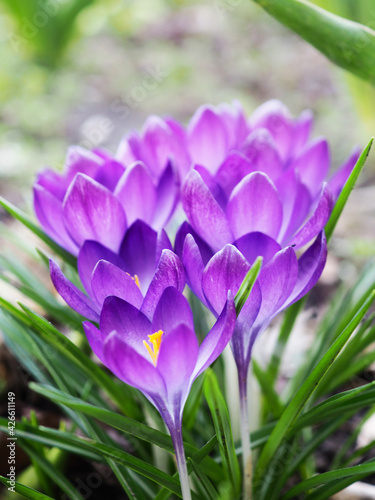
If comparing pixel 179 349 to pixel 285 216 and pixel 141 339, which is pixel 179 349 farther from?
pixel 285 216

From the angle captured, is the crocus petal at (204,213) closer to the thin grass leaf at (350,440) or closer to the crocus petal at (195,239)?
the crocus petal at (195,239)

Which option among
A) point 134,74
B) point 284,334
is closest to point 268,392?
Result: point 284,334

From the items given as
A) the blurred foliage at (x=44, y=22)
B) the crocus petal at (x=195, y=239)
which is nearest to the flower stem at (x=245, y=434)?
the crocus petal at (x=195, y=239)

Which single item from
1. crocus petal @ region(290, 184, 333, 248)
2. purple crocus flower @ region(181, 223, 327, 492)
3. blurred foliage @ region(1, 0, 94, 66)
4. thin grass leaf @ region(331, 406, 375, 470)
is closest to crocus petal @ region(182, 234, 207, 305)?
purple crocus flower @ region(181, 223, 327, 492)

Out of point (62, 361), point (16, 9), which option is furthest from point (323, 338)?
point (16, 9)

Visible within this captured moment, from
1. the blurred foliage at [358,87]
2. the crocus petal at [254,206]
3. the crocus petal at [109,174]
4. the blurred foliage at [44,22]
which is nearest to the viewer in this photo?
the crocus petal at [254,206]

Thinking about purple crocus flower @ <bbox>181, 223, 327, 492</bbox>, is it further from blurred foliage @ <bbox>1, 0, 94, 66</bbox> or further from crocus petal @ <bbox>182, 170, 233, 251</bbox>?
blurred foliage @ <bbox>1, 0, 94, 66</bbox>

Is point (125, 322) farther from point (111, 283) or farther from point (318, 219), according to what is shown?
point (318, 219)
